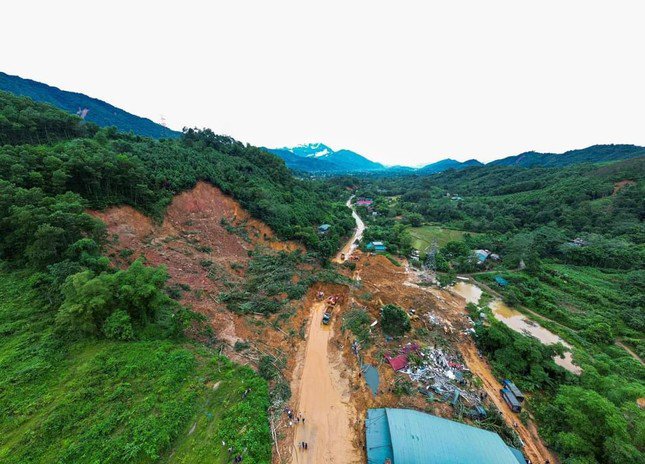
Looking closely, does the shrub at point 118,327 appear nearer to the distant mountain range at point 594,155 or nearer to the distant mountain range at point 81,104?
the distant mountain range at point 81,104

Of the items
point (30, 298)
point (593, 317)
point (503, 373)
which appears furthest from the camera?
point (593, 317)

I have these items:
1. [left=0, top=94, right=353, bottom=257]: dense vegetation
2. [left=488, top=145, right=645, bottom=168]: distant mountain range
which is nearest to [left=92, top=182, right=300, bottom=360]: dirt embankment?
[left=0, top=94, right=353, bottom=257]: dense vegetation

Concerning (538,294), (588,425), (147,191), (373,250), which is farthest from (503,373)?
(147,191)

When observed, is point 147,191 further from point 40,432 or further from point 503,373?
point 503,373

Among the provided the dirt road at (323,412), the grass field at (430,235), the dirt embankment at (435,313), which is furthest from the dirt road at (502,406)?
the grass field at (430,235)

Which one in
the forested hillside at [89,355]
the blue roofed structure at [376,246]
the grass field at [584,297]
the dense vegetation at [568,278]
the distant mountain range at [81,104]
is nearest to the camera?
the forested hillside at [89,355]

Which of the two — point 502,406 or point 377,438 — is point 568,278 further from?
point 377,438

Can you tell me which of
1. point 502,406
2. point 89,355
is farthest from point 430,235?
point 89,355
